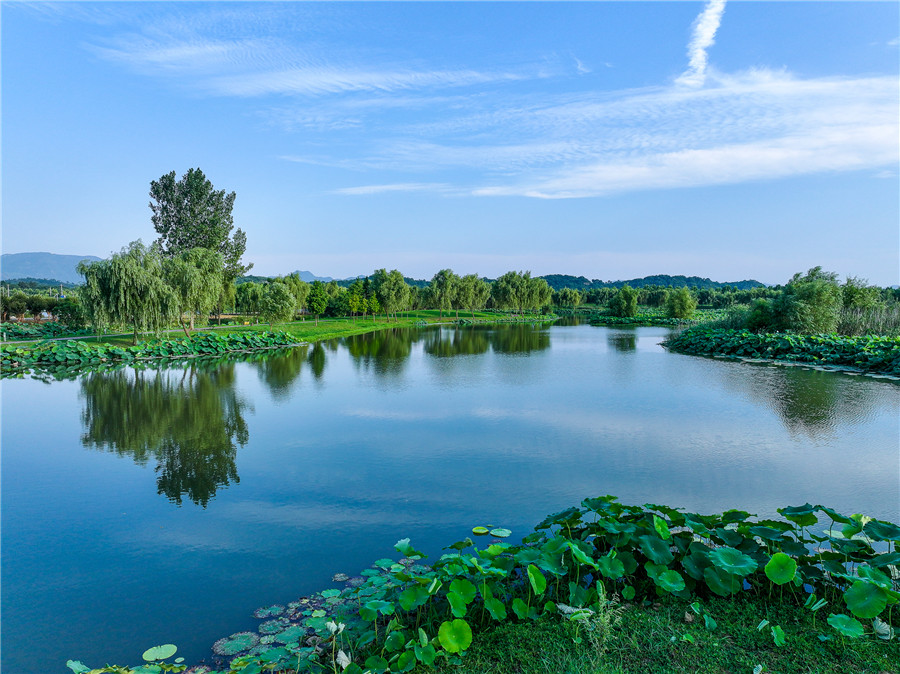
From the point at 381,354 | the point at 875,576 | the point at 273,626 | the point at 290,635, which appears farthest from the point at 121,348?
the point at 875,576

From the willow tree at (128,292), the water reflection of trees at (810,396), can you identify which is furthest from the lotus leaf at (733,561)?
the willow tree at (128,292)

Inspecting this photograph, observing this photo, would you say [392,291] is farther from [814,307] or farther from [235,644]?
[235,644]

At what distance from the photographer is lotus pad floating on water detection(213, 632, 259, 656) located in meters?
4.75

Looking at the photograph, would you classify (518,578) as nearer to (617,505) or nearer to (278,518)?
(617,505)

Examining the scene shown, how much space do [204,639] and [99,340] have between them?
3049cm

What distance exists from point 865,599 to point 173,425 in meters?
14.3

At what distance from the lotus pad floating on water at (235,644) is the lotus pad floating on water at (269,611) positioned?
1.07ft

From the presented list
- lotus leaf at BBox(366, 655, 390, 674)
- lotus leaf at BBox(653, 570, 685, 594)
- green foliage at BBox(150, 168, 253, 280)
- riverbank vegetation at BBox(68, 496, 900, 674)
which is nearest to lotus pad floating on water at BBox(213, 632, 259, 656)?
riverbank vegetation at BBox(68, 496, 900, 674)

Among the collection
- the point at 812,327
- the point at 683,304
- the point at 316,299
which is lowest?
the point at 812,327

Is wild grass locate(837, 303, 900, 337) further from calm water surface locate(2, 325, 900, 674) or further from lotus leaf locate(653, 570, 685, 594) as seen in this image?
lotus leaf locate(653, 570, 685, 594)

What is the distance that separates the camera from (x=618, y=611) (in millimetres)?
4828

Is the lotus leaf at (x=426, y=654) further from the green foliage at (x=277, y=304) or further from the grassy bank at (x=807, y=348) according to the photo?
the green foliage at (x=277, y=304)

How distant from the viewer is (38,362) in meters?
24.9

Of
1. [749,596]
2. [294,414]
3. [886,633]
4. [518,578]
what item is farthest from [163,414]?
[886,633]
